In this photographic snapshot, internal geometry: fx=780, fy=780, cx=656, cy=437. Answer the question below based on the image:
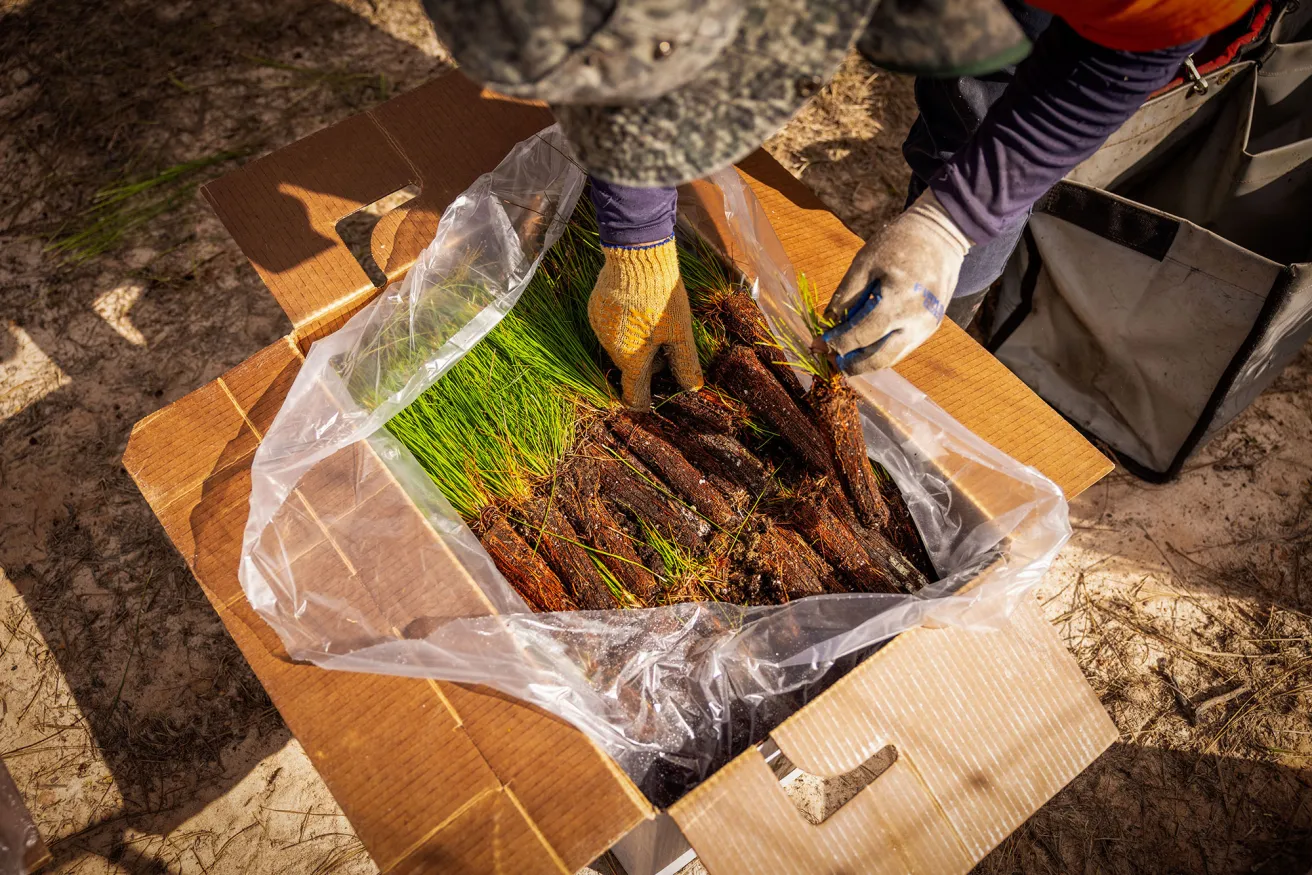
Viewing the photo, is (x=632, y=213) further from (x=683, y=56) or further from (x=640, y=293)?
(x=683, y=56)

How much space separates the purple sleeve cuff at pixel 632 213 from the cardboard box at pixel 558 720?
0.54m

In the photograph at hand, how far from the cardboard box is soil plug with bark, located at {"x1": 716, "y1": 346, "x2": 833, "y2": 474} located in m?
0.24

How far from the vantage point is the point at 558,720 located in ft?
4.02

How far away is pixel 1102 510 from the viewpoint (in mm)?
2246

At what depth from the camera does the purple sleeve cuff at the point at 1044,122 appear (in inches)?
44.4

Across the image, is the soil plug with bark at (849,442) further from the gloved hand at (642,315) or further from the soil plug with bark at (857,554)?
the gloved hand at (642,315)

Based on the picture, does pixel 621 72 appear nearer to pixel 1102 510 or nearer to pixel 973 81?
pixel 973 81

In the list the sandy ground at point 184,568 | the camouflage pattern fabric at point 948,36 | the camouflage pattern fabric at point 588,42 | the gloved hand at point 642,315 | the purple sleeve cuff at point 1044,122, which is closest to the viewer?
the camouflage pattern fabric at point 588,42

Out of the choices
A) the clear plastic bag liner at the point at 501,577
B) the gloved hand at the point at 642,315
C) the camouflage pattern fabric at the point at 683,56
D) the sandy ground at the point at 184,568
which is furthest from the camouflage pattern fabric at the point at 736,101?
the sandy ground at the point at 184,568

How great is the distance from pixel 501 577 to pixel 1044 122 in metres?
1.17

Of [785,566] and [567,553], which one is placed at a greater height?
[567,553]

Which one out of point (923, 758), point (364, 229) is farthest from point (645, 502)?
point (364, 229)

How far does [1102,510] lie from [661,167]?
6.48 ft

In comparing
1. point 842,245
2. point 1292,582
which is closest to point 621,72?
point 842,245
